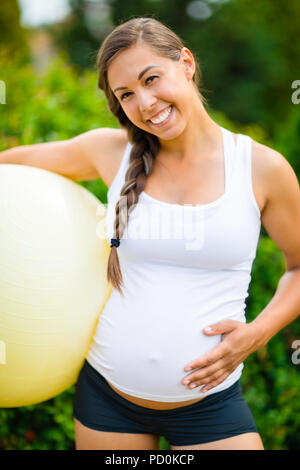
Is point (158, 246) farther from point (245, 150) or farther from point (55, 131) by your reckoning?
point (55, 131)

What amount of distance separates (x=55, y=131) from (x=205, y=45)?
7991mm

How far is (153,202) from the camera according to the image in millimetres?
1875

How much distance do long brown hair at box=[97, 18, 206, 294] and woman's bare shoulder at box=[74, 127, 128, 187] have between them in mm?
66

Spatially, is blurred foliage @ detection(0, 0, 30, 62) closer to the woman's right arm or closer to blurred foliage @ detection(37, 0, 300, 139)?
blurred foliage @ detection(37, 0, 300, 139)

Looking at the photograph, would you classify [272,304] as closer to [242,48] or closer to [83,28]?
[242,48]

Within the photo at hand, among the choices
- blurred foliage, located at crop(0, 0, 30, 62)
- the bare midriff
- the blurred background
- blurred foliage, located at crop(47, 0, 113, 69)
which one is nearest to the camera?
the bare midriff

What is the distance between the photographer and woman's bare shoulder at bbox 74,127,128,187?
206 centimetres

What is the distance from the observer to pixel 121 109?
2041 mm

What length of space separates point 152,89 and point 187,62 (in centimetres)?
26

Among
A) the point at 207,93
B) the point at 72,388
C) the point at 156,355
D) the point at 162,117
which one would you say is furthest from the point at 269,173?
the point at 207,93

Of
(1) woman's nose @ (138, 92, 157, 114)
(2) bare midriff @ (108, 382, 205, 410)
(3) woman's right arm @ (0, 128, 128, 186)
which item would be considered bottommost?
(2) bare midriff @ (108, 382, 205, 410)

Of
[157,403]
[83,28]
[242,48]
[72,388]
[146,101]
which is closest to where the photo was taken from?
[146,101]

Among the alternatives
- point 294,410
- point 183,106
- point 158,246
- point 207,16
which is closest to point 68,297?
point 158,246

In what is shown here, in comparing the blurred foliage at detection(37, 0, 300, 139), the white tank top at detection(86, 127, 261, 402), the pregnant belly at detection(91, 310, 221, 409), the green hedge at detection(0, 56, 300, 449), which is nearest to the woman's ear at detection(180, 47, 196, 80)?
the white tank top at detection(86, 127, 261, 402)
